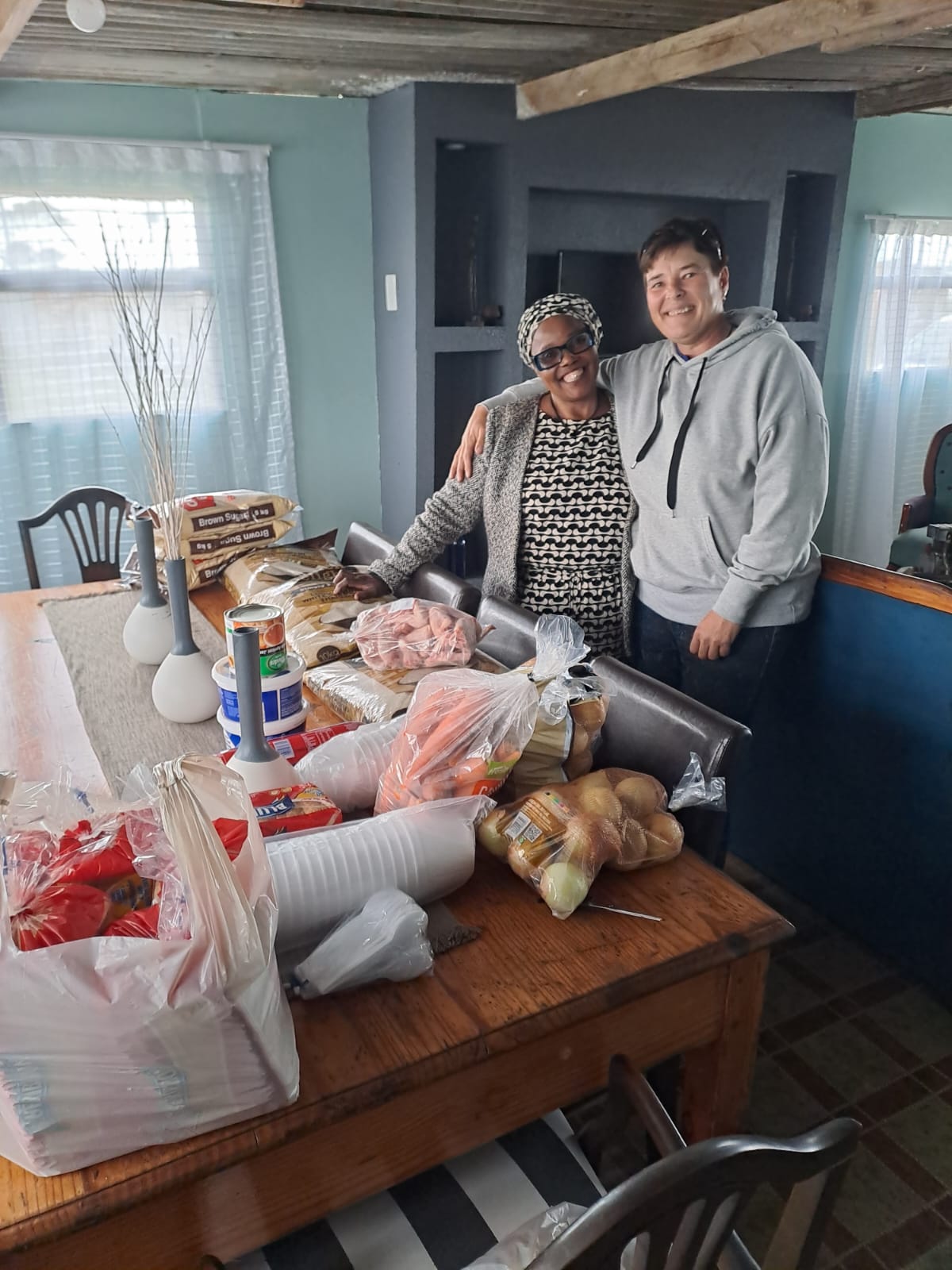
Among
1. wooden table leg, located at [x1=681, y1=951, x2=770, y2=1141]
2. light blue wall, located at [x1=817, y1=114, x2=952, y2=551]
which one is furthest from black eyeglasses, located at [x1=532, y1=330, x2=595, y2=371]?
light blue wall, located at [x1=817, y1=114, x2=952, y2=551]

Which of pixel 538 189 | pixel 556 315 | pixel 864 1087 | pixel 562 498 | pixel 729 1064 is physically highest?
pixel 538 189

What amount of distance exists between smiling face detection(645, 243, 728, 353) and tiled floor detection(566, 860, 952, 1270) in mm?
1345

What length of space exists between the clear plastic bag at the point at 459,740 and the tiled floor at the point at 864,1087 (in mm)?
512

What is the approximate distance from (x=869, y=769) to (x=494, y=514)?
0.98 metres

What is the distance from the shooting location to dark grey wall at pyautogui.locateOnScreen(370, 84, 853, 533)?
3.49m

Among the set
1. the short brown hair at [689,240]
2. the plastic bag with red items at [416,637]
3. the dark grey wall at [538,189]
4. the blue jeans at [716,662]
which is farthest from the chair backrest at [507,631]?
the dark grey wall at [538,189]

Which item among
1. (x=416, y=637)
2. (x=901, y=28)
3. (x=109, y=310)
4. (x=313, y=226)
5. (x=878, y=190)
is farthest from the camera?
(x=878, y=190)

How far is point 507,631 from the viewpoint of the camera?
176 cm

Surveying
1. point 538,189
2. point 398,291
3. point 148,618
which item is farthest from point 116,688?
point 538,189

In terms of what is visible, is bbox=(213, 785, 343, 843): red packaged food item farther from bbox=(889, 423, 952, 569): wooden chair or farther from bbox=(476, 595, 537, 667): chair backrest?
bbox=(889, 423, 952, 569): wooden chair

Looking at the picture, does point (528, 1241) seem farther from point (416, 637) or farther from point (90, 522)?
point (90, 522)

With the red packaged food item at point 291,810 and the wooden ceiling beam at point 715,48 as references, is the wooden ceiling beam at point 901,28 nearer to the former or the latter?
the wooden ceiling beam at point 715,48

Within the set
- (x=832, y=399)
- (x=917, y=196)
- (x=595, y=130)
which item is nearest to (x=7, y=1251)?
(x=595, y=130)

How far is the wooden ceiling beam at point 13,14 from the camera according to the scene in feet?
4.35
